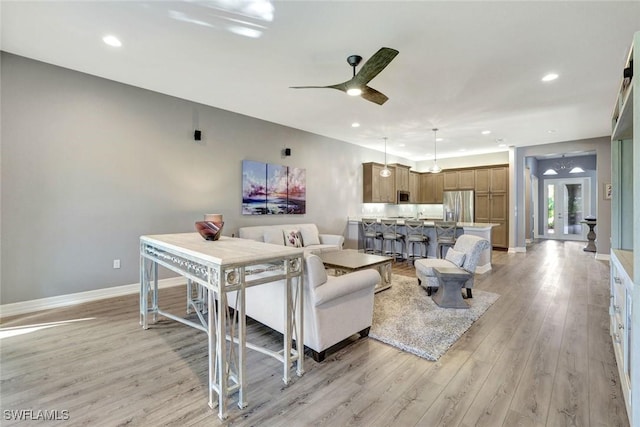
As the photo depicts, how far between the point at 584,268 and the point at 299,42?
22.8 feet

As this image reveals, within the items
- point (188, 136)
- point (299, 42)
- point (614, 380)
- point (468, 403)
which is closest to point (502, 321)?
point (614, 380)

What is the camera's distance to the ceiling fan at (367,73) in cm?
243

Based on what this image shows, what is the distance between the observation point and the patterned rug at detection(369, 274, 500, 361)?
2674 millimetres

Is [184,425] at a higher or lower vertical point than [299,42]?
lower

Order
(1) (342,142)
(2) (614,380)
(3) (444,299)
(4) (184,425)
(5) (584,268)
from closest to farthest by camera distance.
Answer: (4) (184,425), (2) (614,380), (3) (444,299), (5) (584,268), (1) (342,142)

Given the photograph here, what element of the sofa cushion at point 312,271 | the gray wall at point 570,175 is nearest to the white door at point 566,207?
the gray wall at point 570,175

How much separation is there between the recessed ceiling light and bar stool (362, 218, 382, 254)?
18.4 feet

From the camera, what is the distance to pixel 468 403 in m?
1.91

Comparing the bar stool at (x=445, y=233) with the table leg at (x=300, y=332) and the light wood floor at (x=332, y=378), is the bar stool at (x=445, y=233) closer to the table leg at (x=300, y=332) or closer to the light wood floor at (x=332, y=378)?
the light wood floor at (x=332, y=378)

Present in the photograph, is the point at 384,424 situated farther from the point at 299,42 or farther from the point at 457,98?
the point at 457,98

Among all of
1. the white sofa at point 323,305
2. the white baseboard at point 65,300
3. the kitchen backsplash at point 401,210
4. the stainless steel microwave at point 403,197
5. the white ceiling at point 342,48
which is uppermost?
the white ceiling at point 342,48

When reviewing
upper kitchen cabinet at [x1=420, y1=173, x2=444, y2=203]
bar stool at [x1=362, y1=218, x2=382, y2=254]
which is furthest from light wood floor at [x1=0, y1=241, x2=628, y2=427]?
upper kitchen cabinet at [x1=420, y1=173, x2=444, y2=203]

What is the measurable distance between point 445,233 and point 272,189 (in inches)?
143

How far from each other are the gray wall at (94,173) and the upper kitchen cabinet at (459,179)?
6865 mm
